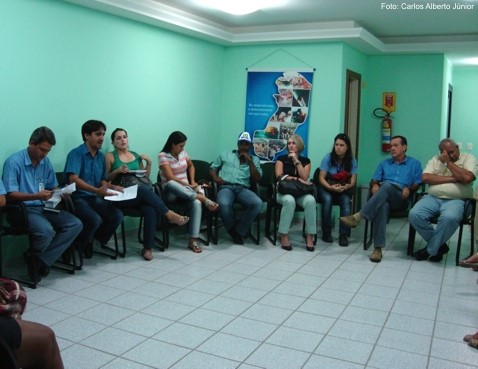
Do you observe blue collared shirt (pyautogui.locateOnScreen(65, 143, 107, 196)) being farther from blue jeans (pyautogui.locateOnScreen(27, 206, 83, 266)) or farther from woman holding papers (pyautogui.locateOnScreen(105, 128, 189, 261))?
blue jeans (pyautogui.locateOnScreen(27, 206, 83, 266))

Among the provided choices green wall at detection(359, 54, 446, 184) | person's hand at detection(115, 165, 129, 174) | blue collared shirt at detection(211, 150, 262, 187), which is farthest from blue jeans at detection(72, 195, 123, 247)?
green wall at detection(359, 54, 446, 184)

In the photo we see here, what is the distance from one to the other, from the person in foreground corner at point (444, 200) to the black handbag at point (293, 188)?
110cm

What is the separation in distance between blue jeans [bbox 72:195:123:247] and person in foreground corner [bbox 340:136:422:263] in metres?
2.27

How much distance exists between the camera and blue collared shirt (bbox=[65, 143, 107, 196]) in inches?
172

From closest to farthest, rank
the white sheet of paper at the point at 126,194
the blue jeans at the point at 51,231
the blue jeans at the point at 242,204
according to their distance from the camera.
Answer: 1. the blue jeans at the point at 51,231
2. the white sheet of paper at the point at 126,194
3. the blue jeans at the point at 242,204

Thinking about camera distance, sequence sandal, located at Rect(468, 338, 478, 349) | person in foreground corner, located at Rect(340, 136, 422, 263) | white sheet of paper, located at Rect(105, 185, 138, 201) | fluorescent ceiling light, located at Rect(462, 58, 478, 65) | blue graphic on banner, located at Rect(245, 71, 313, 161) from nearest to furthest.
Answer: sandal, located at Rect(468, 338, 478, 349)
white sheet of paper, located at Rect(105, 185, 138, 201)
person in foreground corner, located at Rect(340, 136, 422, 263)
blue graphic on banner, located at Rect(245, 71, 313, 161)
fluorescent ceiling light, located at Rect(462, 58, 478, 65)

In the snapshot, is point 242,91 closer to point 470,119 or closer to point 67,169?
point 67,169

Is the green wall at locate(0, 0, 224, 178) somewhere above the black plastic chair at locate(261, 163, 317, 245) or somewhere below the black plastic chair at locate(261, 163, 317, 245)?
above

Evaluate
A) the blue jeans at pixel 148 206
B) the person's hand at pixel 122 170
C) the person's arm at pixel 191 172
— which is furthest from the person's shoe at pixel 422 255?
the person's hand at pixel 122 170

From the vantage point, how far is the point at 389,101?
287 inches

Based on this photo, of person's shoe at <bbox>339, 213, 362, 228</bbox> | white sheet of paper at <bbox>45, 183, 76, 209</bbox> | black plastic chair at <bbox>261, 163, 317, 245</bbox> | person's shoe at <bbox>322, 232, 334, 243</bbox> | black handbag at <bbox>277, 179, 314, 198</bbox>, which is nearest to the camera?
white sheet of paper at <bbox>45, 183, 76, 209</bbox>

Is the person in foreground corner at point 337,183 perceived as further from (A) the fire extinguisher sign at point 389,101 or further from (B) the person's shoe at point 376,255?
(A) the fire extinguisher sign at point 389,101

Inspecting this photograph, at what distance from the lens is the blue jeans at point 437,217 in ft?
15.4

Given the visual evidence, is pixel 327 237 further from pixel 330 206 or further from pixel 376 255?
pixel 376 255
